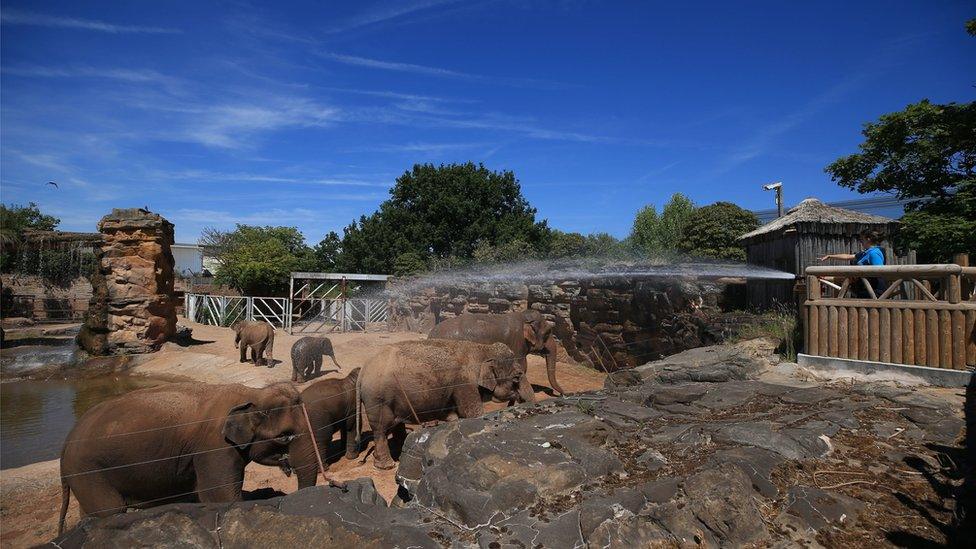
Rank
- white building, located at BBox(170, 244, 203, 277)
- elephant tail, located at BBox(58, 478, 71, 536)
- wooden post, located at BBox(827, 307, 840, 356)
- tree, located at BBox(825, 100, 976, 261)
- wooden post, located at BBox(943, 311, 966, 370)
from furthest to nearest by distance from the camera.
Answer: white building, located at BBox(170, 244, 203, 277) < tree, located at BBox(825, 100, 976, 261) < wooden post, located at BBox(827, 307, 840, 356) < wooden post, located at BBox(943, 311, 966, 370) < elephant tail, located at BBox(58, 478, 71, 536)

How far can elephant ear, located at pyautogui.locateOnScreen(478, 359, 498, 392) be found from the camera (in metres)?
7.94

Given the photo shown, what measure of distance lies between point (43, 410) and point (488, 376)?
11.5 meters

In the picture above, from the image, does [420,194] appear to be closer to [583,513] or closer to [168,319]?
[168,319]

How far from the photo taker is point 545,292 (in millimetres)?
16828

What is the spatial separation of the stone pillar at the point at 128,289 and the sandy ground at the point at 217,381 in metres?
1.10

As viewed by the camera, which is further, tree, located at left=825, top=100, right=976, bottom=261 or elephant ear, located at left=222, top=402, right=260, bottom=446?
tree, located at left=825, top=100, right=976, bottom=261

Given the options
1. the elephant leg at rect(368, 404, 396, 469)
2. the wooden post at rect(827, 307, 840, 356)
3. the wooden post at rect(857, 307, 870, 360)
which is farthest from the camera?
the wooden post at rect(827, 307, 840, 356)

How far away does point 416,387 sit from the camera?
7.64 metres

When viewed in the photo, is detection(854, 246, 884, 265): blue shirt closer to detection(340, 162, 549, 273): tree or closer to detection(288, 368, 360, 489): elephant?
detection(288, 368, 360, 489): elephant

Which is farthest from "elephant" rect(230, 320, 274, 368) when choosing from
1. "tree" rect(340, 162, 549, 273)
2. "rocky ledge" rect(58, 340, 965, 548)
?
"tree" rect(340, 162, 549, 273)

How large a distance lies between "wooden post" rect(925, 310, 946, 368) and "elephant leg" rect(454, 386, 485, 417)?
6161 millimetres

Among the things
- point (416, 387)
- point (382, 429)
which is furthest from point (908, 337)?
point (382, 429)

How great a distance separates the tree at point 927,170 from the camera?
1196cm

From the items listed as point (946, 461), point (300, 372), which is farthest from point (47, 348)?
point (946, 461)
